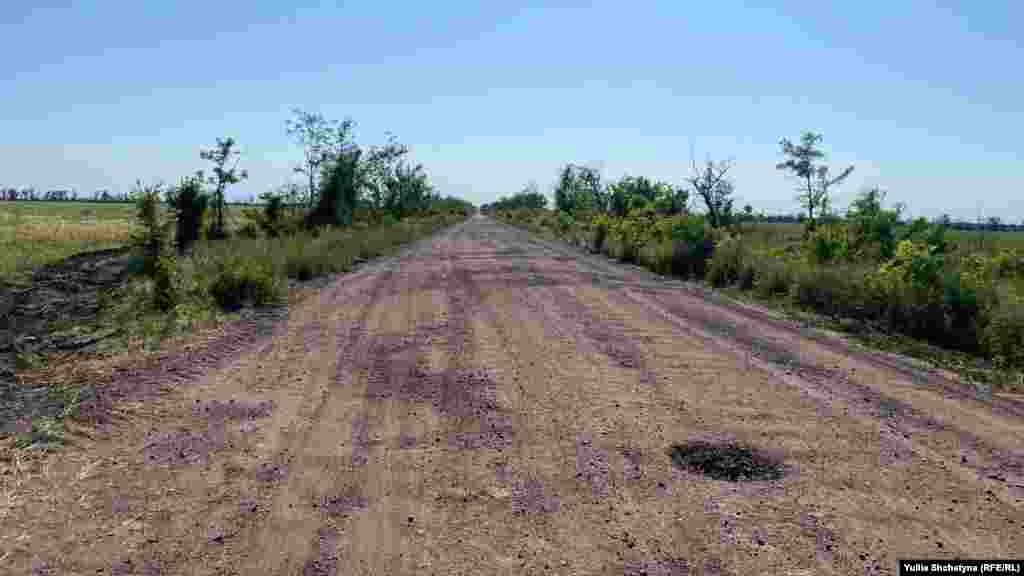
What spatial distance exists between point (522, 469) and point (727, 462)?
1.57 m

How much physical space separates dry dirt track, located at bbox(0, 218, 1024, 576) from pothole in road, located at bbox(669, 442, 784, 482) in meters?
0.13

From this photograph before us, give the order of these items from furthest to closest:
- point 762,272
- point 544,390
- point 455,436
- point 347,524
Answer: point 762,272 → point 544,390 → point 455,436 → point 347,524

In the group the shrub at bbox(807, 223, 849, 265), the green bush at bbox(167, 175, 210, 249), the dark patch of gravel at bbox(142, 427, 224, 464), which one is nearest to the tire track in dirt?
the dark patch of gravel at bbox(142, 427, 224, 464)

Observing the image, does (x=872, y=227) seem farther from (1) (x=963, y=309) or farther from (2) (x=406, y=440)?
(2) (x=406, y=440)

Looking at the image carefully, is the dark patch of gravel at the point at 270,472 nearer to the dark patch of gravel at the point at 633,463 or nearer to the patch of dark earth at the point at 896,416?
the dark patch of gravel at the point at 633,463

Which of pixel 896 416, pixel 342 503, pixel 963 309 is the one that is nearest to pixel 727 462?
pixel 896 416

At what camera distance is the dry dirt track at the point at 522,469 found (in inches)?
159

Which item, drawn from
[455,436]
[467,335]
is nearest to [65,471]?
[455,436]

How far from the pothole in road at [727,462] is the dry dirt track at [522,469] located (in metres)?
0.13

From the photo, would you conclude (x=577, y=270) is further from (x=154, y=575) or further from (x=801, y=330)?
(x=154, y=575)

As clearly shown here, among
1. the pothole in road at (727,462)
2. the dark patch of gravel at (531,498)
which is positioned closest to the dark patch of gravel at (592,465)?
the dark patch of gravel at (531,498)

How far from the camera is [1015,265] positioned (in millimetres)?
19281

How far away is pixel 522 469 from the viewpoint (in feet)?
17.1

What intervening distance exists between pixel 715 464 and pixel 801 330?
6.75m
